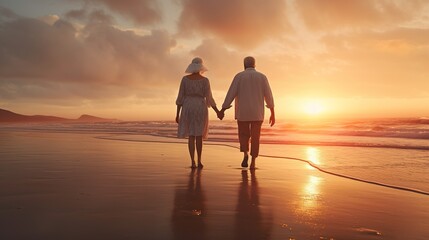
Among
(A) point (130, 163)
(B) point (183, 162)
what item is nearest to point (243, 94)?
(B) point (183, 162)

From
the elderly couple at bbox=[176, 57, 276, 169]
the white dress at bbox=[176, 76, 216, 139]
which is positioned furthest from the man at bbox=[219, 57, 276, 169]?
the white dress at bbox=[176, 76, 216, 139]

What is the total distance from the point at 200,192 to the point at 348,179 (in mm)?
2610

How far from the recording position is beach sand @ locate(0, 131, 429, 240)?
9.07 feet

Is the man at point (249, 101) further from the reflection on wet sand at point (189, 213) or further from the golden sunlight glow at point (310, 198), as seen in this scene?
the reflection on wet sand at point (189, 213)

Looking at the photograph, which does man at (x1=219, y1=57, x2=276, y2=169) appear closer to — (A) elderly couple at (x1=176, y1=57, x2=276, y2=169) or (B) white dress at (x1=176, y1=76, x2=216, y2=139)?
(A) elderly couple at (x1=176, y1=57, x2=276, y2=169)

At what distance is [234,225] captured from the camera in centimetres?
295

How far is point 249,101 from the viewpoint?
727cm

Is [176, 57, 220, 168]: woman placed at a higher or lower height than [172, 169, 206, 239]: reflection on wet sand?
higher

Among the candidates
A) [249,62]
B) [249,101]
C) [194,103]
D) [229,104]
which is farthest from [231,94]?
[194,103]

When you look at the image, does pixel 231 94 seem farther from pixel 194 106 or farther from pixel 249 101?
pixel 194 106

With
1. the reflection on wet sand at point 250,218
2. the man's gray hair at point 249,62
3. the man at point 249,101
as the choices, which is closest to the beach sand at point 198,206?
the reflection on wet sand at point 250,218

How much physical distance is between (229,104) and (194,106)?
31.4 inches

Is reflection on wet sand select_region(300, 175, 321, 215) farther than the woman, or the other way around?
the woman

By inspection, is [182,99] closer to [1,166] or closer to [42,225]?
[1,166]
